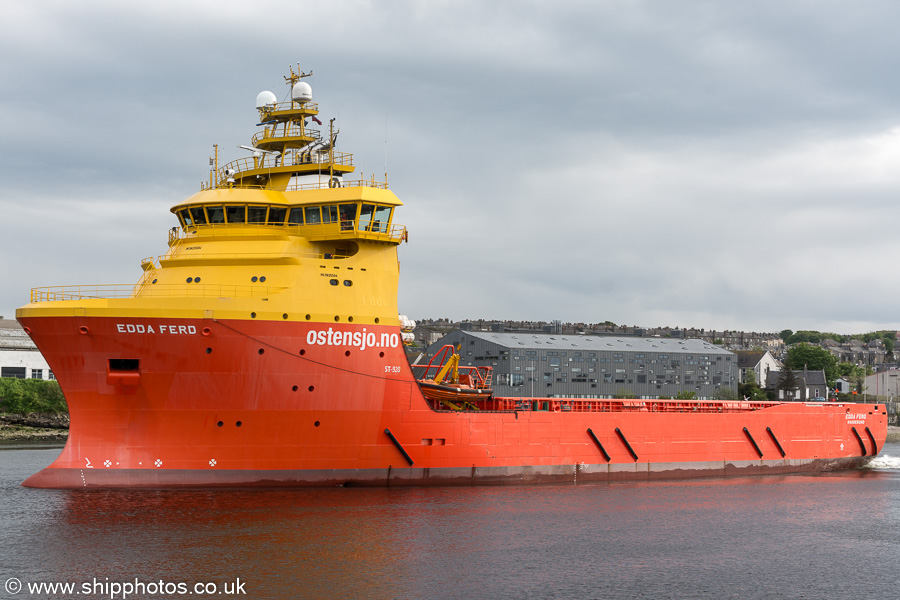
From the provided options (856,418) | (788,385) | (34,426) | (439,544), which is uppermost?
(788,385)

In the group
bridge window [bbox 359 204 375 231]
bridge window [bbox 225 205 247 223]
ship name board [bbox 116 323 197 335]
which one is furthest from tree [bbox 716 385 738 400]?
ship name board [bbox 116 323 197 335]

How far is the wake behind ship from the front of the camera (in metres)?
23.8

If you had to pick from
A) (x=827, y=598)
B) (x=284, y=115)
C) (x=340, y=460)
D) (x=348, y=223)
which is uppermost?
(x=284, y=115)

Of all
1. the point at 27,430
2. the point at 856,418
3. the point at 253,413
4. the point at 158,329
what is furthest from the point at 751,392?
the point at 158,329

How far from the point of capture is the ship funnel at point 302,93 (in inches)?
1144

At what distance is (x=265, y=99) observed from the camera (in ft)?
96.8

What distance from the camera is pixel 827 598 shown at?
1814cm

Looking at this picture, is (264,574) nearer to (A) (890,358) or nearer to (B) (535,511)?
(B) (535,511)

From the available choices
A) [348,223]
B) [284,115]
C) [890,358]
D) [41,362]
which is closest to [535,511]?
[348,223]

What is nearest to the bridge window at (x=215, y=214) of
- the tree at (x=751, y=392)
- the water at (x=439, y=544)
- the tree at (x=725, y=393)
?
the water at (x=439, y=544)

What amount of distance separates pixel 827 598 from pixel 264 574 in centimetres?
1157

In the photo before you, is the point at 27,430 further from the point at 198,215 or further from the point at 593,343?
the point at 593,343

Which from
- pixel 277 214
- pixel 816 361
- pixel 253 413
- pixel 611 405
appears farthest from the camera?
pixel 816 361

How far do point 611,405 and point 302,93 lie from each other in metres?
16.5
